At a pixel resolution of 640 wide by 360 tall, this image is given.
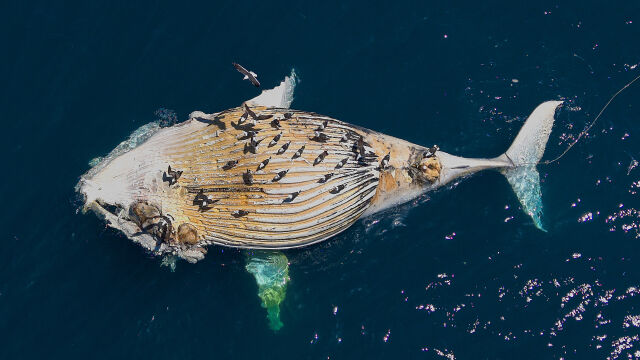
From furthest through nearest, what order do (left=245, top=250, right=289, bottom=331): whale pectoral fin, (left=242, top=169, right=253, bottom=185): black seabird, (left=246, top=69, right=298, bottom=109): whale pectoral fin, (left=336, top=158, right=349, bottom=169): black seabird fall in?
(left=246, top=69, right=298, bottom=109): whale pectoral fin → (left=245, top=250, right=289, bottom=331): whale pectoral fin → (left=336, top=158, right=349, bottom=169): black seabird → (left=242, top=169, right=253, bottom=185): black seabird

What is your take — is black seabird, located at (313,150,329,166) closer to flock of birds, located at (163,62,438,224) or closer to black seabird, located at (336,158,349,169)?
flock of birds, located at (163,62,438,224)

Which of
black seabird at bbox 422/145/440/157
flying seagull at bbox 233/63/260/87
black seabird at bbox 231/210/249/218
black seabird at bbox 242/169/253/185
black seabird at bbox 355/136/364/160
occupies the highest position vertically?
flying seagull at bbox 233/63/260/87

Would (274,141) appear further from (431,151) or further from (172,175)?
(431,151)

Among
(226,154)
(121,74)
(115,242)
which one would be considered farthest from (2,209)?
(226,154)

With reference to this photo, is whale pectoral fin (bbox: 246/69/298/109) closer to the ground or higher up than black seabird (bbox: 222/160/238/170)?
higher up

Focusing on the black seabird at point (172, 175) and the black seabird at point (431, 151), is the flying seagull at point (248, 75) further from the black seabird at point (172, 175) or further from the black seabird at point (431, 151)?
the black seabird at point (431, 151)

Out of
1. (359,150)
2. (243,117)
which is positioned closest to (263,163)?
(243,117)

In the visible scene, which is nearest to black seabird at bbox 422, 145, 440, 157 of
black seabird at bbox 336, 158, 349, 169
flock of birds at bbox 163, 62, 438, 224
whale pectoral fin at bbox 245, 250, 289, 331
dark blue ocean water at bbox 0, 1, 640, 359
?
dark blue ocean water at bbox 0, 1, 640, 359
